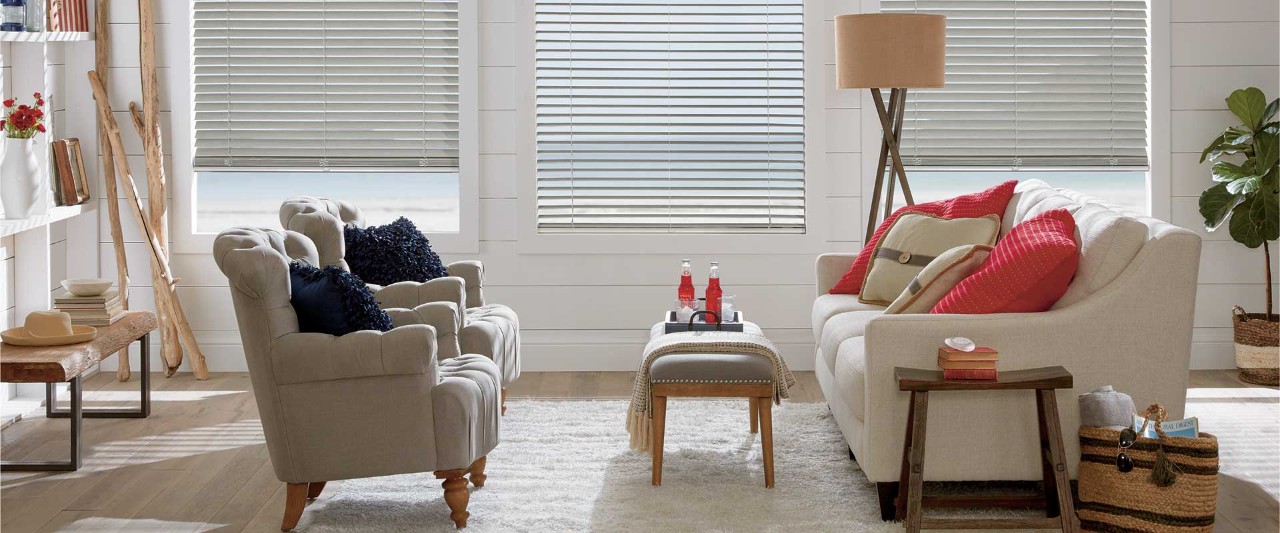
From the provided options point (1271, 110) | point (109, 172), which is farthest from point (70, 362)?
point (1271, 110)

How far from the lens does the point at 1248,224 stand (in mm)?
5457

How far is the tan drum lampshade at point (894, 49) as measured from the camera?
16.5ft

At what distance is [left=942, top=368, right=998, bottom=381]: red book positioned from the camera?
10.8 ft

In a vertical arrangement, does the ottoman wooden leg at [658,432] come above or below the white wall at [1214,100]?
below

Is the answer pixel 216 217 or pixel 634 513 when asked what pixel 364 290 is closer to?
pixel 634 513

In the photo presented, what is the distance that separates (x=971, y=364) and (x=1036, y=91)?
3.00 m

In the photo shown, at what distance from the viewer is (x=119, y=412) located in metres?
4.98

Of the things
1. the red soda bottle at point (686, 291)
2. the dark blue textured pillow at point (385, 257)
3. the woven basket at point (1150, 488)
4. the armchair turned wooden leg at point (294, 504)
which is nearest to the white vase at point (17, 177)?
the dark blue textured pillow at point (385, 257)

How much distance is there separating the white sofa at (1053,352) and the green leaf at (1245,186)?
7.47ft

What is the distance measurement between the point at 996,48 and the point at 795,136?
3.53ft

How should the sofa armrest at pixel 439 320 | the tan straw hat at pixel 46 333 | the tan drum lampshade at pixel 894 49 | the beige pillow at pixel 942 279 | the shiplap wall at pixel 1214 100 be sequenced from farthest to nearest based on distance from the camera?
the shiplap wall at pixel 1214 100 → the tan drum lampshade at pixel 894 49 → the tan straw hat at pixel 46 333 → the sofa armrest at pixel 439 320 → the beige pillow at pixel 942 279

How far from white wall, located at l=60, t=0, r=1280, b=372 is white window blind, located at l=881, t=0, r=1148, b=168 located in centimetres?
22

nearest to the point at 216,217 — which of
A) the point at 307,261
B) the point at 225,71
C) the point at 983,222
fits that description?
the point at 225,71

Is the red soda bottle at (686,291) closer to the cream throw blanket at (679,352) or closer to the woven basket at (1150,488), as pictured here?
the cream throw blanket at (679,352)
